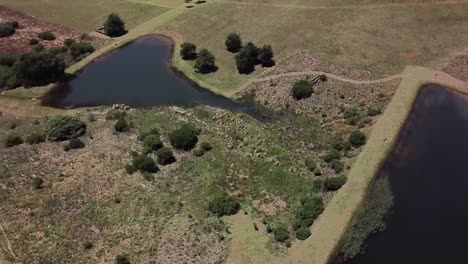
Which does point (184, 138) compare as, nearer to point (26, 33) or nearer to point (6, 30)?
point (26, 33)

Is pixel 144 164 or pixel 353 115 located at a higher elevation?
pixel 353 115

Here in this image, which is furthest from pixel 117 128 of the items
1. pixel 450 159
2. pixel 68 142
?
pixel 450 159

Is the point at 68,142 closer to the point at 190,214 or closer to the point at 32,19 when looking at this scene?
the point at 190,214

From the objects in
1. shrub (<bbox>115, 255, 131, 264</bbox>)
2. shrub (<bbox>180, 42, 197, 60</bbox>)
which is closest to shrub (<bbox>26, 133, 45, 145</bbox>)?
shrub (<bbox>115, 255, 131, 264</bbox>)

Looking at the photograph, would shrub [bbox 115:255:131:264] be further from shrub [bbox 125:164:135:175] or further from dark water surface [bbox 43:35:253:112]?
dark water surface [bbox 43:35:253:112]

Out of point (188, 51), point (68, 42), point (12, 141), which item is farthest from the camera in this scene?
point (68, 42)

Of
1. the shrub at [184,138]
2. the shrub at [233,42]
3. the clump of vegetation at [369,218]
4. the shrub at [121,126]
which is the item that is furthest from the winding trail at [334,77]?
the clump of vegetation at [369,218]

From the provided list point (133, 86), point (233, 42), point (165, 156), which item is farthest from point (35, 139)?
point (233, 42)
